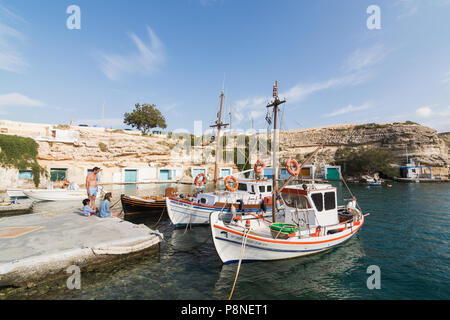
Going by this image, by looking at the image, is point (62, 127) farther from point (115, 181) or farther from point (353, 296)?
point (353, 296)

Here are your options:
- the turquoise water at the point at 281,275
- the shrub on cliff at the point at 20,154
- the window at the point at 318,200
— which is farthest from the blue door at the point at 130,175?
the window at the point at 318,200

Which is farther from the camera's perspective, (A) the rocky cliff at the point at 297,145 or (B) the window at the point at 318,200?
(A) the rocky cliff at the point at 297,145

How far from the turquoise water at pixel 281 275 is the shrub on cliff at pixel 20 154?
1435 inches

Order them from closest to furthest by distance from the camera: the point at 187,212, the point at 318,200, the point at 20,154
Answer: the point at 318,200 < the point at 187,212 < the point at 20,154

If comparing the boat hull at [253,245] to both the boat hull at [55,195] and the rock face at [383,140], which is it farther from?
the rock face at [383,140]

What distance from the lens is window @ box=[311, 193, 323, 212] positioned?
35.0 ft

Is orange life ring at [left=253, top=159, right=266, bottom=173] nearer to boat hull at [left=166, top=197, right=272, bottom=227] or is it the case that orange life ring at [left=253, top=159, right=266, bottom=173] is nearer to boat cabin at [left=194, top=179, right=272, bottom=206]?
boat cabin at [left=194, top=179, right=272, bottom=206]

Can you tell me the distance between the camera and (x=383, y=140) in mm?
72875

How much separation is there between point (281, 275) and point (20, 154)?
146ft

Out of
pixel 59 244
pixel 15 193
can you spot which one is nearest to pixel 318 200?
pixel 59 244

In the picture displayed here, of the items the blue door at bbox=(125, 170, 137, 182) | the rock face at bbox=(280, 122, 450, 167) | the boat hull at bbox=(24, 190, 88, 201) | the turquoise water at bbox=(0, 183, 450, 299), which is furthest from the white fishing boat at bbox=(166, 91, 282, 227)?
the rock face at bbox=(280, 122, 450, 167)

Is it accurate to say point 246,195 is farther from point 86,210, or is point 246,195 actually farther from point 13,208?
point 13,208

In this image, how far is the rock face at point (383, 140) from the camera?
62.9m

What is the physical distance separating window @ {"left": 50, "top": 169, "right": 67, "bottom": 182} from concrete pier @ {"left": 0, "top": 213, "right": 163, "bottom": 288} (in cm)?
3209
